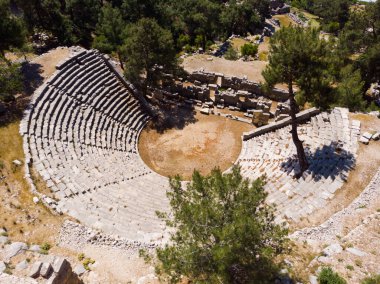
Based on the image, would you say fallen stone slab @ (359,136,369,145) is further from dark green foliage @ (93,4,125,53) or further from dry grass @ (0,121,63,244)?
dark green foliage @ (93,4,125,53)

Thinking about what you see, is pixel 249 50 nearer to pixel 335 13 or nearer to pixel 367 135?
pixel 367 135

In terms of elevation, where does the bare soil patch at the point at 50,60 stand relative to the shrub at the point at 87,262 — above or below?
above

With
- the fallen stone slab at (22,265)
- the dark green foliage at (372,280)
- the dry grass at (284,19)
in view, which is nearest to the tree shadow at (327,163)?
the dark green foliage at (372,280)

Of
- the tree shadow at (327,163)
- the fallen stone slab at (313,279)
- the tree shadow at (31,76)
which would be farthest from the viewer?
the tree shadow at (31,76)

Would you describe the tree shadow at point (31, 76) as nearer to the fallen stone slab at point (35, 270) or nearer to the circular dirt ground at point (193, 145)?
the circular dirt ground at point (193, 145)

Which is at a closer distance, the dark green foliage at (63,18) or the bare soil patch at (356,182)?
the bare soil patch at (356,182)

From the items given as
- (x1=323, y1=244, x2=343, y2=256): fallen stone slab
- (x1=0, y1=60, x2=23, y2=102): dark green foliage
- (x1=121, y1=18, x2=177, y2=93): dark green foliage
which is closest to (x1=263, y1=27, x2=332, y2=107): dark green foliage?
(x1=323, y1=244, x2=343, y2=256): fallen stone slab

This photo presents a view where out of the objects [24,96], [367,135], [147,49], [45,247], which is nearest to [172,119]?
[147,49]
